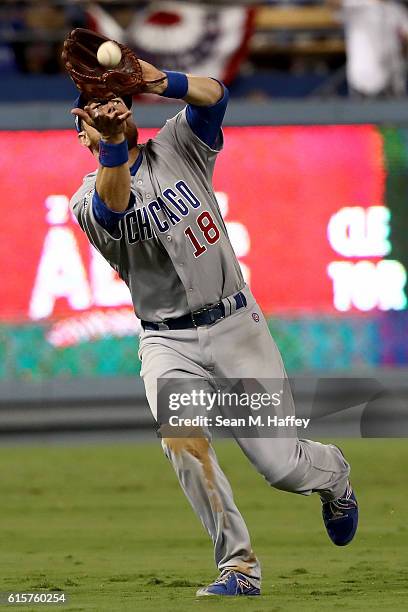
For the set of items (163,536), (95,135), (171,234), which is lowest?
(163,536)

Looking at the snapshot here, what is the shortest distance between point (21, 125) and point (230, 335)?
7.37 meters

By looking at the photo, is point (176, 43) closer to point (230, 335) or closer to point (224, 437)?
point (224, 437)

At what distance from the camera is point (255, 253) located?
12.5 m

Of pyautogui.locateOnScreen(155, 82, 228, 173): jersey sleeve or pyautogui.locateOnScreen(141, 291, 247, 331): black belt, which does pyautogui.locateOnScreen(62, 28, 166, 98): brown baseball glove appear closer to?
pyautogui.locateOnScreen(155, 82, 228, 173): jersey sleeve

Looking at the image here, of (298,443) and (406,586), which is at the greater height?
(298,443)

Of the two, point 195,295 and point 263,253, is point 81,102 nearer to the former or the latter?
point 195,295

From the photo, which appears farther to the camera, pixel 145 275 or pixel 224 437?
pixel 224 437

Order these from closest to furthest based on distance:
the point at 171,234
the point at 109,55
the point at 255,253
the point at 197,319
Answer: the point at 109,55 < the point at 171,234 < the point at 197,319 < the point at 255,253

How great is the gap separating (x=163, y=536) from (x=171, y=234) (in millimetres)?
2775

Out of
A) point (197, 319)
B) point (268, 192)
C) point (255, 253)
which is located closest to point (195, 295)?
point (197, 319)

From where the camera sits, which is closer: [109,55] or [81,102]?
[109,55]

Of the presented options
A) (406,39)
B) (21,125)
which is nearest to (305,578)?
(21,125)

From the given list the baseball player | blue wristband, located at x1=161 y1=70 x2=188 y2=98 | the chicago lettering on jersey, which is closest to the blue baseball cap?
the baseball player

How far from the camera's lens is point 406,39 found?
13.5 metres
